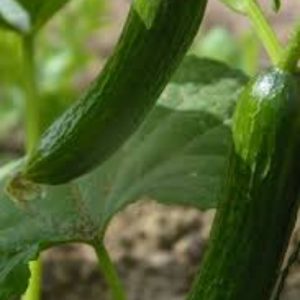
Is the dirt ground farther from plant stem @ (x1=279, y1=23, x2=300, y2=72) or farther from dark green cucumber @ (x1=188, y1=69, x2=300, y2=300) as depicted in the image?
plant stem @ (x1=279, y1=23, x2=300, y2=72)

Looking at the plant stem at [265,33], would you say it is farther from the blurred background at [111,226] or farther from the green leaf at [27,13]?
the blurred background at [111,226]

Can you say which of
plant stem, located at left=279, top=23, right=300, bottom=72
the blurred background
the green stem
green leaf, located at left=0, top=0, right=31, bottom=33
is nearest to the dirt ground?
the blurred background

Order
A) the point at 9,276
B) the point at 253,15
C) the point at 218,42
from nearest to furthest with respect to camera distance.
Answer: the point at 253,15
the point at 9,276
the point at 218,42

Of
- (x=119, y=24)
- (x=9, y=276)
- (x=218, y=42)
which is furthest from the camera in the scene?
(x=119, y=24)

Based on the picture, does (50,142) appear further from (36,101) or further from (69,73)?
(69,73)

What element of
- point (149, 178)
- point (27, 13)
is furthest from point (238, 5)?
point (27, 13)

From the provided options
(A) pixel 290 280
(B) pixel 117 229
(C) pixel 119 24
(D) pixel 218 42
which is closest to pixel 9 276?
(A) pixel 290 280
